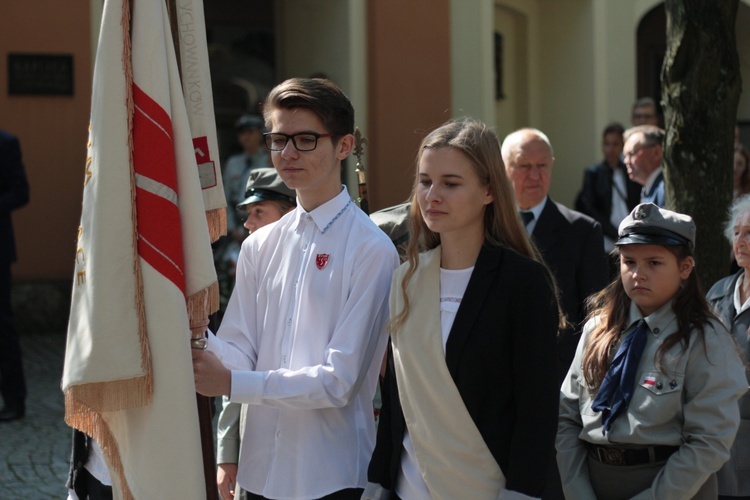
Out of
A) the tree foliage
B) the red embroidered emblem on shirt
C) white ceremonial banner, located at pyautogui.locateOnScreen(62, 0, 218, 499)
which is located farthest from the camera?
the tree foliage

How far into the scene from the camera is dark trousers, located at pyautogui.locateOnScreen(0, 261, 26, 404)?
25.7 ft

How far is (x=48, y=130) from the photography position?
10.9 meters

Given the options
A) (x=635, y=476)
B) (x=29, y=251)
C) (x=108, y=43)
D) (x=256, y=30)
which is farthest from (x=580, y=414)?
(x=256, y=30)

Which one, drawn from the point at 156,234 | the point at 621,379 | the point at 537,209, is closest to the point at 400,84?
the point at 537,209

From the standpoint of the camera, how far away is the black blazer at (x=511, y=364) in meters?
3.05

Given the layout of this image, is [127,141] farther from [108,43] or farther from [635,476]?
[635,476]

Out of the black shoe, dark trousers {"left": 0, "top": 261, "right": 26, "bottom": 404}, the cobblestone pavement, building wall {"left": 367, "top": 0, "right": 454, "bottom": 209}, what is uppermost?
building wall {"left": 367, "top": 0, "right": 454, "bottom": 209}

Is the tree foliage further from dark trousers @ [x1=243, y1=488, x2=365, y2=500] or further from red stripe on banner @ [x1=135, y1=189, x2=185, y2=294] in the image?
red stripe on banner @ [x1=135, y1=189, x2=185, y2=294]

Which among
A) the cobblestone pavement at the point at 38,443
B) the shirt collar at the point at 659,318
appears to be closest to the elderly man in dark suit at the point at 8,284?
the cobblestone pavement at the point at 38,443

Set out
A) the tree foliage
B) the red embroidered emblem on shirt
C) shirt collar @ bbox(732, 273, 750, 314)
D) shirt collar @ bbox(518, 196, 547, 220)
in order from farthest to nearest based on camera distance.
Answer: shirt collar @ bbox(518, 196, 547, 220)
the tree foliage
shirt collar @ bbox(732, 273, 750, 314)
the red embroidered emblem on shirt

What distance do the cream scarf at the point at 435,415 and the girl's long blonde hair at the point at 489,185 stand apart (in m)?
0.06

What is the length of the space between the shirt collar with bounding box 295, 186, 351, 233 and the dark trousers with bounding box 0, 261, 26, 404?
4.88 metres

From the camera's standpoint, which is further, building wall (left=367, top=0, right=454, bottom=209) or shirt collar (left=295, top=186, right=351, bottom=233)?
building wall (left=367, top=0, right=454, bottom=209)

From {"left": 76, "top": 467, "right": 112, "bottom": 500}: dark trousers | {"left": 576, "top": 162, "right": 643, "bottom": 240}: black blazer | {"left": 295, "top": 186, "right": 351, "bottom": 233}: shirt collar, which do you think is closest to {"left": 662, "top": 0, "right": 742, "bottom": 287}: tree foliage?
{"left": 295, "top": 186, "right": 351, "bottom": 233}: shirt collar
